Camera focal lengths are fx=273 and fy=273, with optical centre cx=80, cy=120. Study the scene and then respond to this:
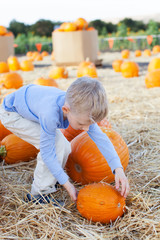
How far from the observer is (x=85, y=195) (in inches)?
82.9

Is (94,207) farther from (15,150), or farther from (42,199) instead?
(15,150)

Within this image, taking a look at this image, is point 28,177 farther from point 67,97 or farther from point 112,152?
point 67,97

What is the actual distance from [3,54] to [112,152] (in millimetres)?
11329

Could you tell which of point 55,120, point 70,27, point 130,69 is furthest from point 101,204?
point 70,27

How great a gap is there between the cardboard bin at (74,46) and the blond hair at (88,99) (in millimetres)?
9284

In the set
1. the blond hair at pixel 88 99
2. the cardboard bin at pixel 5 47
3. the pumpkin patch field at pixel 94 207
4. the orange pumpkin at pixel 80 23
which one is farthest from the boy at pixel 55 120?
the cardboard bin at pixel 5 47

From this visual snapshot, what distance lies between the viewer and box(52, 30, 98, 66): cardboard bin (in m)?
10.7

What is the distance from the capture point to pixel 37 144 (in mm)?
2643

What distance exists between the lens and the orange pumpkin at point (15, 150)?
3104 mm

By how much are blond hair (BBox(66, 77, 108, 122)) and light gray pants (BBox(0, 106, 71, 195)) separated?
0.60 metres

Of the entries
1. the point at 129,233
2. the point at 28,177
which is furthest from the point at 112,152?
the point at 28,177

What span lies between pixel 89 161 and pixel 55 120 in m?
0.66

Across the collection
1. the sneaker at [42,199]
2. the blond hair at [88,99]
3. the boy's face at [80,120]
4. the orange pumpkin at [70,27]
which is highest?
the orange pumpkin at [70,27]

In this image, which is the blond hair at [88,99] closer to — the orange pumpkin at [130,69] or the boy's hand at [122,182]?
the boy's hand at [122,182]
